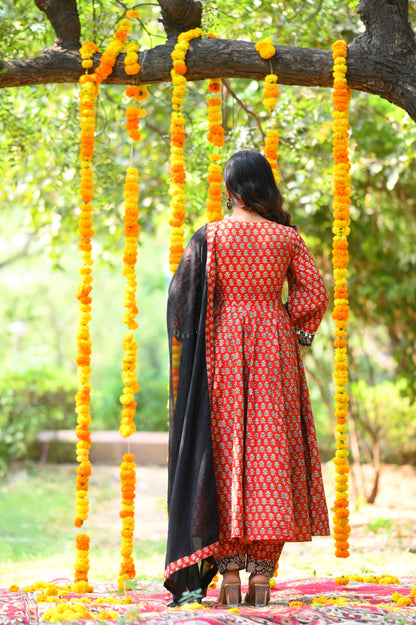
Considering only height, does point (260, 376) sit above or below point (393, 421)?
above

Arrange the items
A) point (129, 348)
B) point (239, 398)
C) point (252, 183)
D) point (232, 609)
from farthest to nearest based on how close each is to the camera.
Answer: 1. point (129, 348)
2. point (252, 183)
3. point (239, 398)
4. point (232, 609)

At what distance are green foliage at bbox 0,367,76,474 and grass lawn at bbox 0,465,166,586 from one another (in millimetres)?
307

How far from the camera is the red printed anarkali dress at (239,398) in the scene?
9.55 ft

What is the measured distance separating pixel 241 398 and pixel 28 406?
6.89 m

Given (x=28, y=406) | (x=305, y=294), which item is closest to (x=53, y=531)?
(x=28, y=406)

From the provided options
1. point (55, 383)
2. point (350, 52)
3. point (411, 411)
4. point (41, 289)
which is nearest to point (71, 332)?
point (41, 289)

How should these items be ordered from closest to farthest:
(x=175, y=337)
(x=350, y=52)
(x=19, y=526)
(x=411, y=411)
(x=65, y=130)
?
1. (x=175, y=337)
2. (x=350, y=52)
3. (x=65, y=130)
4. (x=19, y=526)
5. (x=411, y=411)

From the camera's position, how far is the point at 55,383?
971 centimetres

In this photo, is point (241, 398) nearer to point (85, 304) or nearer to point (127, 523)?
point (127, 523)

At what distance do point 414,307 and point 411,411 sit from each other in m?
→ 2.08

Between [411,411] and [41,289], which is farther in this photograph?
[41,289]

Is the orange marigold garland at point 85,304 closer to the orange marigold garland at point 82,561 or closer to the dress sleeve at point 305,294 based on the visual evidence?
the orange marigold garland at point 82,561

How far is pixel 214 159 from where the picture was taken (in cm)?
372

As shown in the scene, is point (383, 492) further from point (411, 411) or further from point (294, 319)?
point (294, 319)
